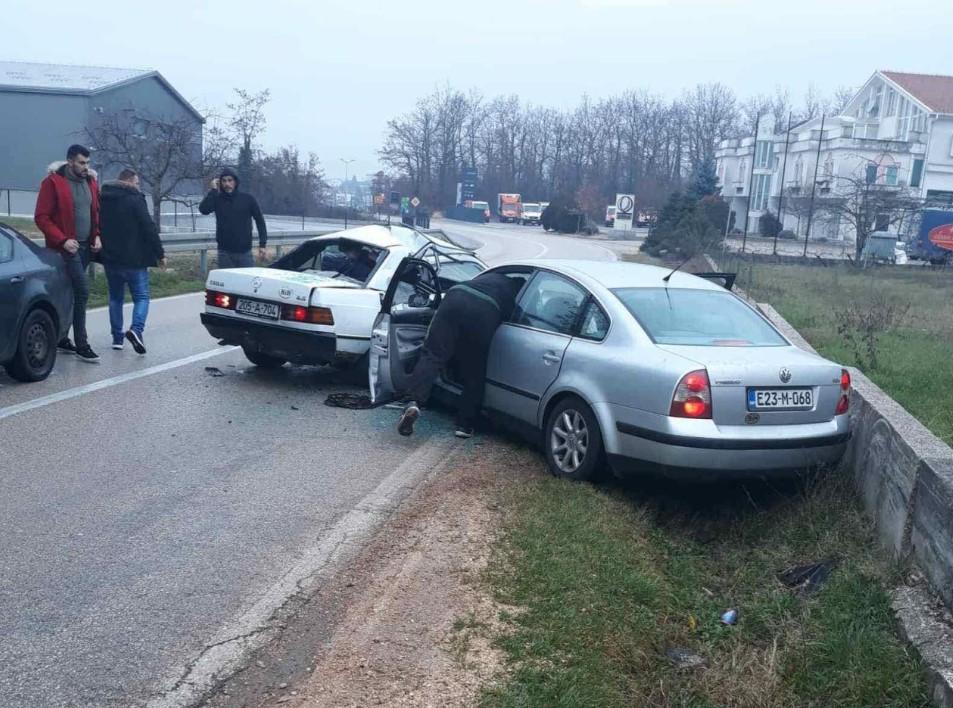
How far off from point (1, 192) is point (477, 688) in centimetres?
4967

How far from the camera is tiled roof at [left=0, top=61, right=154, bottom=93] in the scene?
4719 centimetres

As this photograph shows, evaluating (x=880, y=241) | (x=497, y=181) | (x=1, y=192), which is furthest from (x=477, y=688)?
(x=497, y=181)

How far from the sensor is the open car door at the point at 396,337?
7980mm

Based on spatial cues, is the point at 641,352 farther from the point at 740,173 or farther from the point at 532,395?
the point at 740,173

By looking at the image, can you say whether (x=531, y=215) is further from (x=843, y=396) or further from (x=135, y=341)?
(x=843, y=396)

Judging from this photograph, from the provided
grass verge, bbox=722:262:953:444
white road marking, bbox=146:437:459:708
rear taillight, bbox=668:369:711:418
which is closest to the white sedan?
white road marking, bbox=146:437:459:708

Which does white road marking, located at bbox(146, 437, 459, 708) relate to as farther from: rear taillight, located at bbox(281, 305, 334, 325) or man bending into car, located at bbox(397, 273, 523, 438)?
rear taillight, located at bbox(281, 305, 334, 325)

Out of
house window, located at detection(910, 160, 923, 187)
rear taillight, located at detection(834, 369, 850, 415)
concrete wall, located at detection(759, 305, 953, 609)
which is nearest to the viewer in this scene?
concrete wall, located at detection(759, 305, 953, 609)

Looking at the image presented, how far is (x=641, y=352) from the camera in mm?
6125

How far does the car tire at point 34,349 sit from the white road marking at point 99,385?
450mm

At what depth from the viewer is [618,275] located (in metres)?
7.30

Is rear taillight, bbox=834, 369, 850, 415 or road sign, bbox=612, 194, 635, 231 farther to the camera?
road sign, bbox=612, 194, 635, 231

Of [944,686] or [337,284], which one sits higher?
[337,284]

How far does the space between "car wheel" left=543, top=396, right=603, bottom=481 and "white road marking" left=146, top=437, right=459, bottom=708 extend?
839 mm
